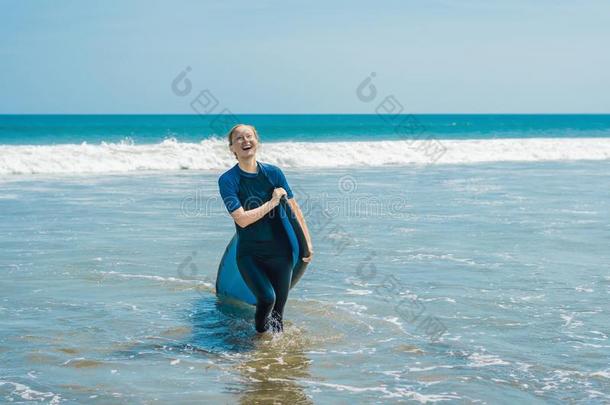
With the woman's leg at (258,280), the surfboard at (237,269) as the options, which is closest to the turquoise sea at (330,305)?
the surfboard at (237,269)

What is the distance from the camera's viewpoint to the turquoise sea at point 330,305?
5.66m

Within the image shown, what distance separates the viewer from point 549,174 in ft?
83.1

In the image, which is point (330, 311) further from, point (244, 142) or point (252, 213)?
point (244, 142)

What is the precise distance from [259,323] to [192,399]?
1422 millimetres

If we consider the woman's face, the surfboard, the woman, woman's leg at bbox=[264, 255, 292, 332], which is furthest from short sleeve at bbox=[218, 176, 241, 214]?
woman's leg at bbox=[264, 255, 292, 332]

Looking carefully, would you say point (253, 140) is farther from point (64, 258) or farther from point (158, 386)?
point (64, 258)

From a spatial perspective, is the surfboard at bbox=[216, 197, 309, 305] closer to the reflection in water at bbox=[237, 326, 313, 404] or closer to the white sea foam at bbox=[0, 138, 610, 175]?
the reflection in water at bbox=[237, 326, 313, 404]

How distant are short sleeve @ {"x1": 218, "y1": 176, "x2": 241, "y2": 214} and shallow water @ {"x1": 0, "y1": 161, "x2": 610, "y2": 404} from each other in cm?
125

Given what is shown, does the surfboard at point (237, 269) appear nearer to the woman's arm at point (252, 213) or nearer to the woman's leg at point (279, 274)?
the woman's leg at point (279, 274)

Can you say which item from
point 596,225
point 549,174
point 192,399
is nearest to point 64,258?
point 192,399

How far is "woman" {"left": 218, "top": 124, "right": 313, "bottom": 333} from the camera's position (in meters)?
6.19

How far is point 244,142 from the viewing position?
6129mm

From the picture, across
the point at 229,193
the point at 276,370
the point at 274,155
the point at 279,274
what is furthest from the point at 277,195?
the point at 274,155

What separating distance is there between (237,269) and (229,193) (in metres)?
2.08
